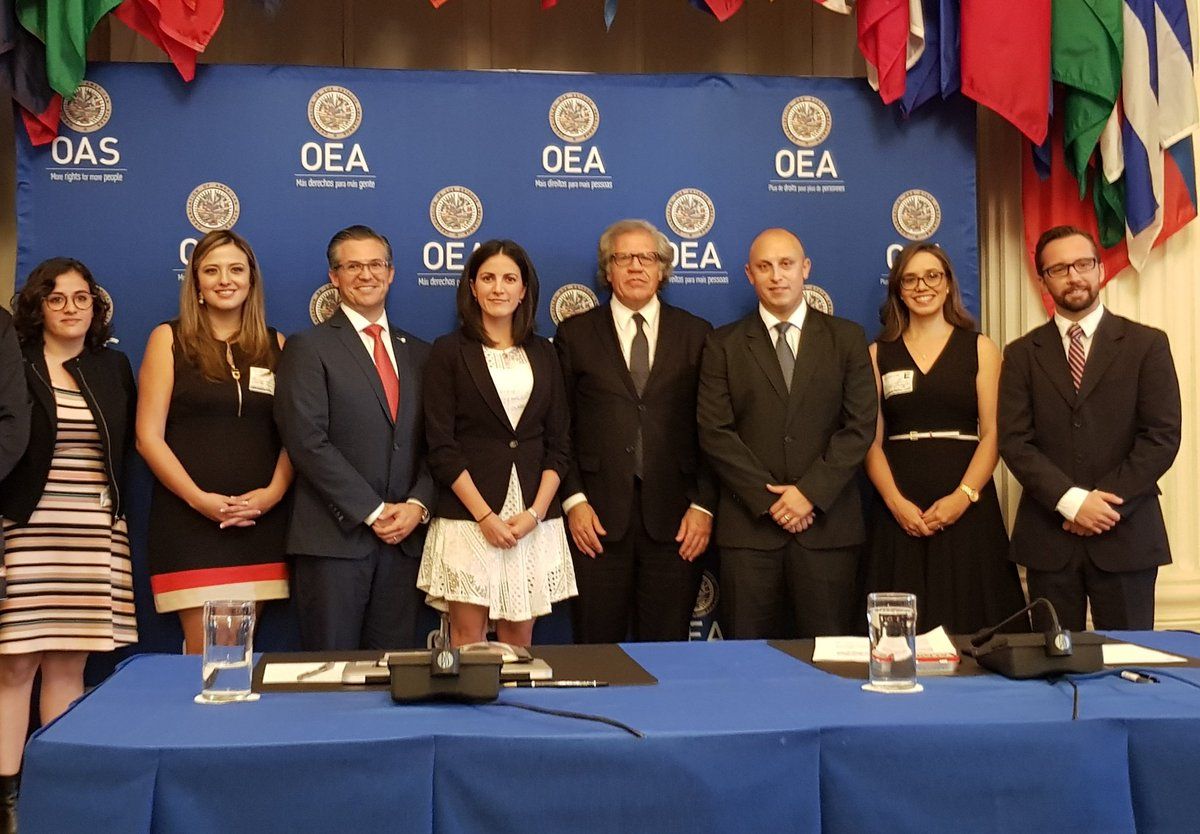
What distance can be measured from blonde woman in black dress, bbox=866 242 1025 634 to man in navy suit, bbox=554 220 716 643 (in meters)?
0.59

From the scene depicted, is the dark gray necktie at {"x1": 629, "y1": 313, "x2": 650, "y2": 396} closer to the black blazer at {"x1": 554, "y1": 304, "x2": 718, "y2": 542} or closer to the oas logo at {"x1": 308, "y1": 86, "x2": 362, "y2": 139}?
the black blazer at {"x1": 554, "y1": 304, "x2": 718, "y2": 542}

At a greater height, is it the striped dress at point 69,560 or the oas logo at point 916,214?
the oas logo at point 916,214

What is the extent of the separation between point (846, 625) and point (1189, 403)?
155cm

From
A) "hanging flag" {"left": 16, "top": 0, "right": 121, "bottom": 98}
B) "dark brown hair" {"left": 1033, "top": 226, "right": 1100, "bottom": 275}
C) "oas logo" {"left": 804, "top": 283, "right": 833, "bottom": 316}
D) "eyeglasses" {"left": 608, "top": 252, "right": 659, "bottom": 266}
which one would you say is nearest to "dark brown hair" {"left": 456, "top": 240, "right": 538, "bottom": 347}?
"eyeglasses" {"left": 608, "top": 252, "right": 659, "bottom": 266}

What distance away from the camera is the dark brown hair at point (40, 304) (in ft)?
11.7

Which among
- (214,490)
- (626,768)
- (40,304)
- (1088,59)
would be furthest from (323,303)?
(626,768)

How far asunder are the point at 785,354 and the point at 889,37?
1.17m

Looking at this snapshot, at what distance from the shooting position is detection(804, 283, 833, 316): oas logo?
4227 millimetres

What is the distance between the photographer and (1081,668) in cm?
197

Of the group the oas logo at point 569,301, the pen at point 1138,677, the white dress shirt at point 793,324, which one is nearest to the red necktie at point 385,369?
the oas logo at point 569,301

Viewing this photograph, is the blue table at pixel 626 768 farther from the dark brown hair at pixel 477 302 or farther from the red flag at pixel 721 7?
the red flag at pixel 721 7

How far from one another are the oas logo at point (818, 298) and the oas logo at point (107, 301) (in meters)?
2.24

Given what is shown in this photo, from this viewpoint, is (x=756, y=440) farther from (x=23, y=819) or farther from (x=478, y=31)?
(x=23, y=819)

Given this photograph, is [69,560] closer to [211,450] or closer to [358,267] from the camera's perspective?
[211,450]
